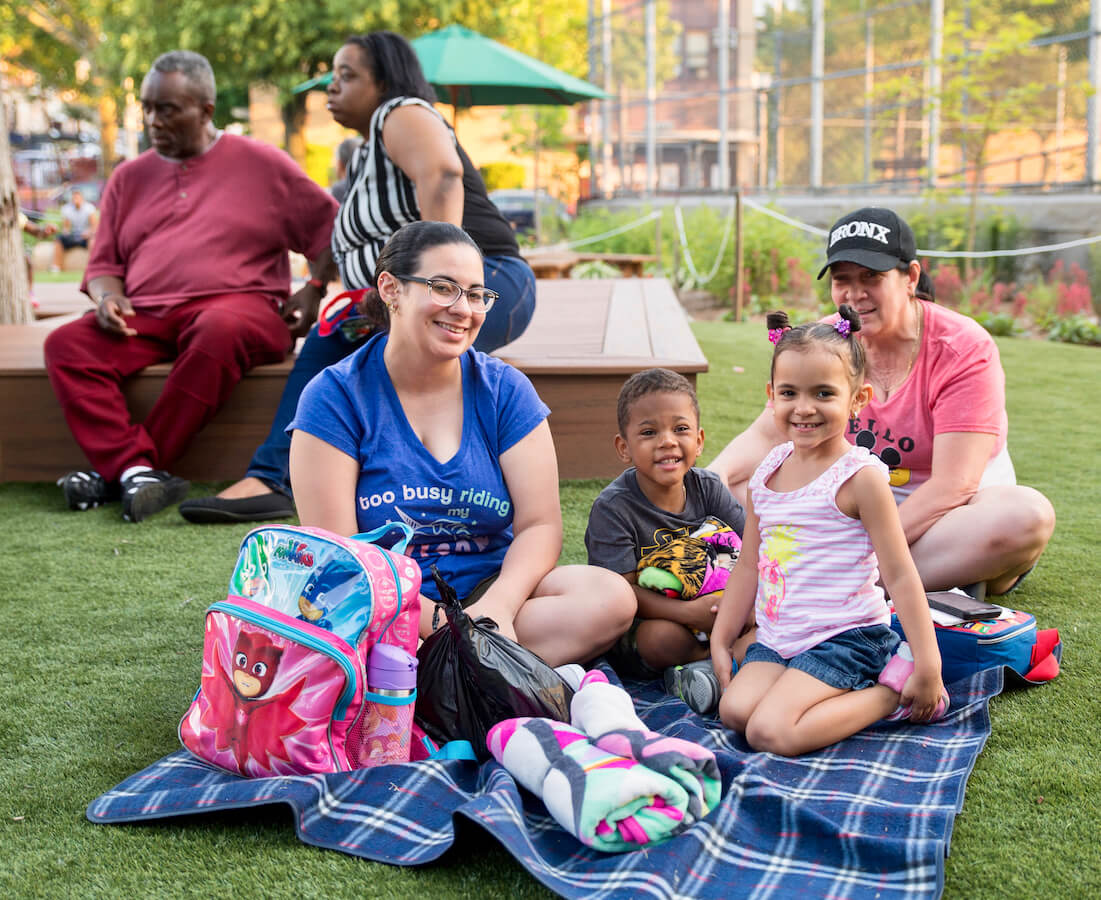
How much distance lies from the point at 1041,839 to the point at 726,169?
16303 millimetres

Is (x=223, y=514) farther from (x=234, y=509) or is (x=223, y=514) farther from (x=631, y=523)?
(x=631, y=523)

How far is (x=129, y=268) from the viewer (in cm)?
476

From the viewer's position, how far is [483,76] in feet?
36.5

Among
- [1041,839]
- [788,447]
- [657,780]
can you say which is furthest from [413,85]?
[1041,839]

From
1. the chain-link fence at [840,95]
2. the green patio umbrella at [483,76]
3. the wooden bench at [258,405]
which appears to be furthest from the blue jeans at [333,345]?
the chain-link fence at [840,95]

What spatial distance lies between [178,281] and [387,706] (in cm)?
309

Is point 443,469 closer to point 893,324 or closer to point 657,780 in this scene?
point 657,780

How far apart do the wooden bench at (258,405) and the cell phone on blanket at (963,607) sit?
1.81 m

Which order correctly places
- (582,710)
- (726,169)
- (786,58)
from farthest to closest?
1. (726,169)
2. (786,58)
3. (582,710)

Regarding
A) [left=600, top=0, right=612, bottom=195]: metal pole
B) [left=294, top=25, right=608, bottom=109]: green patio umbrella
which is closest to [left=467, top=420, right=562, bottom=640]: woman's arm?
[left=294, top=25, right=608, bottom=109]: green patio umbrella

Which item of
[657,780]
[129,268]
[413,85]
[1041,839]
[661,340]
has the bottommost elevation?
[1041,839]

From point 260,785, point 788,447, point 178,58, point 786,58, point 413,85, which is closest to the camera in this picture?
point 260,785

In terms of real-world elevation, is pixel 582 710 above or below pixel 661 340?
below

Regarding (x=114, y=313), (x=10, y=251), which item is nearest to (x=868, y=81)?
(x=10, y=251)
